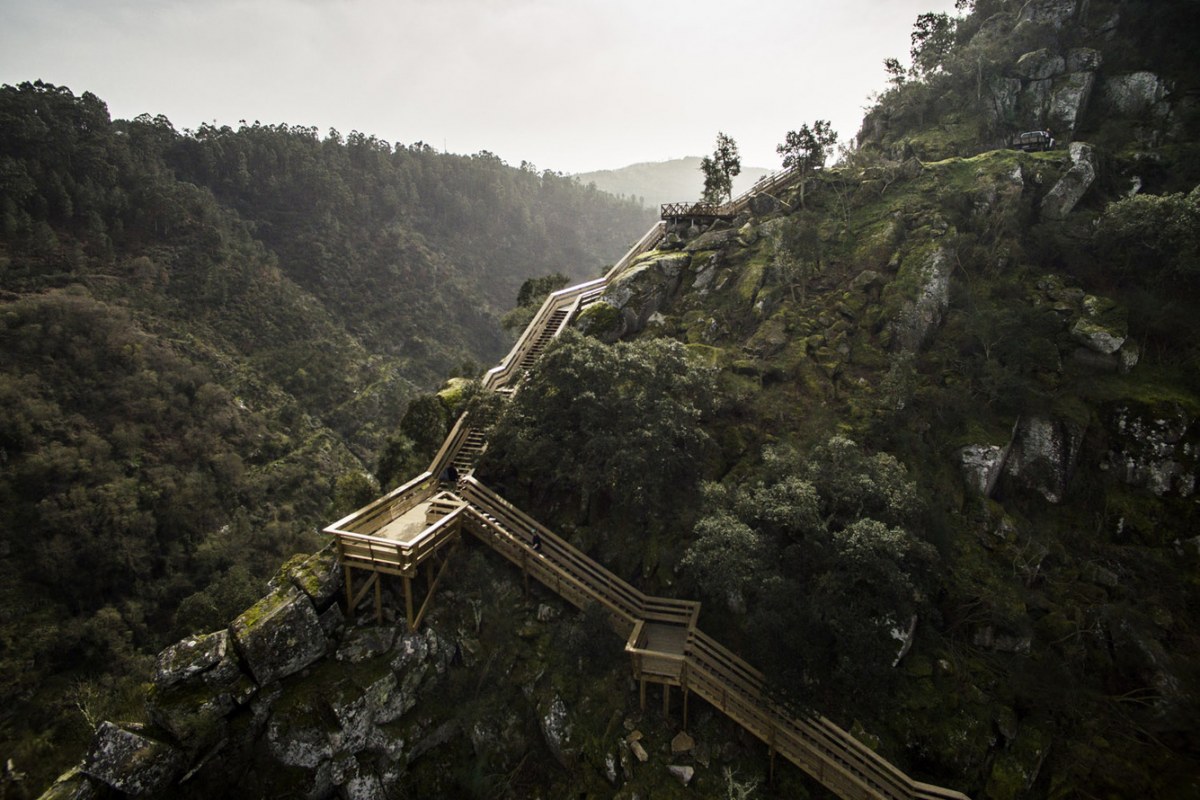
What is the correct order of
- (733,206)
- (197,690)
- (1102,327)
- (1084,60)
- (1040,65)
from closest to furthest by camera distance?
(197,690), (1102,327), (1084,60), (1040,65), (733,206)

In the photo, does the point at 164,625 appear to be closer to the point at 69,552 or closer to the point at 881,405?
the point at 69,552

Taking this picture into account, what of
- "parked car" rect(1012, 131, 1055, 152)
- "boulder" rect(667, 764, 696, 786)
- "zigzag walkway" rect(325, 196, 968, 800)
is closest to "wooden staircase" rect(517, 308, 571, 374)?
"zigzag walkway" rect(325, 196, 968, 800)

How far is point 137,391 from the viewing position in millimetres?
36594

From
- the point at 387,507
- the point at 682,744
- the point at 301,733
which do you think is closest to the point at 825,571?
the point at 682,744

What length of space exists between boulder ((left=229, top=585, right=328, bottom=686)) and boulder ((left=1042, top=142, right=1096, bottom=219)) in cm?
2786

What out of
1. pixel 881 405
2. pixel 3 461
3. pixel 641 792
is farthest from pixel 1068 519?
pixel 3 461

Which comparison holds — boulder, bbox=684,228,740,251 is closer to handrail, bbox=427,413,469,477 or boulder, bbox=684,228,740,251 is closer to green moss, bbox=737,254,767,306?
green moss, bbox=737,254,767,306

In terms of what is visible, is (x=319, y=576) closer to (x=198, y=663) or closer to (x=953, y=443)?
(x=198, y=663)

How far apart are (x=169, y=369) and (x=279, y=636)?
3758cm

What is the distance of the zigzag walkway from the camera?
10930mm

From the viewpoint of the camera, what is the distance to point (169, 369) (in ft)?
130

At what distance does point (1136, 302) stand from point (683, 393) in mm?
14559

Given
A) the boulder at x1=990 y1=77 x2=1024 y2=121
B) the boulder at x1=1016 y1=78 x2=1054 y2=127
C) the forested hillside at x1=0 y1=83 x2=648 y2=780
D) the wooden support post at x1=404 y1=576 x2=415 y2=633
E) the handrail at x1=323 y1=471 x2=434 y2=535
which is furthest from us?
the forested hillside at x1=0 y1=83 x2=648 y2=780

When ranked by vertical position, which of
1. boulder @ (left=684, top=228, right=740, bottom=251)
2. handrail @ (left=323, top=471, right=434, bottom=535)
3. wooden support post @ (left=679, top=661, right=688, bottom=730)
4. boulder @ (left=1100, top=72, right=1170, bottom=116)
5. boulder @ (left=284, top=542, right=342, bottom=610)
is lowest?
wooden support post @ (left=679, top=661, right=688, bottom=730)
